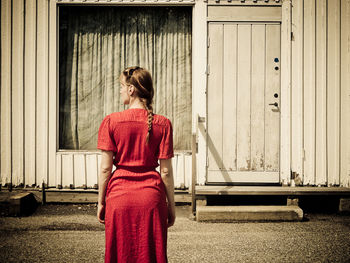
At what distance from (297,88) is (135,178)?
15.5 ft

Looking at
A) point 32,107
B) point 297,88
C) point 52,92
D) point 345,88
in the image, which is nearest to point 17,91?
point 32,107

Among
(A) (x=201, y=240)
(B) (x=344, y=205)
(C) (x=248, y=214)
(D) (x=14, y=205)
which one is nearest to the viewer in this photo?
(A) (x=201, y=240)

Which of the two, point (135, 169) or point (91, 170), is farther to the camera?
point (91, 170)

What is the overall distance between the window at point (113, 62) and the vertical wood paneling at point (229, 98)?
0.72m

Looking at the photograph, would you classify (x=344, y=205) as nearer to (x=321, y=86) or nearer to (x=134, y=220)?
(x=321, y=86)

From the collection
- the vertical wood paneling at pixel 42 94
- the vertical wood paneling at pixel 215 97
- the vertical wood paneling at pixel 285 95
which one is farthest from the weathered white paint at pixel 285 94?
the vertical wood paneling at pixel 42 94

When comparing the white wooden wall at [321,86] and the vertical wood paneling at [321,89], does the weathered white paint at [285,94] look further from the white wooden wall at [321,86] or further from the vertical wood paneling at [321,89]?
the vertical wood paneling at [321,89]

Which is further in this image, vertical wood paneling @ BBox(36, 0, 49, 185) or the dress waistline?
vertical wood paneling @ BBox(36, 0, 49, 185)

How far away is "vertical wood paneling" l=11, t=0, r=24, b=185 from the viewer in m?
6.35

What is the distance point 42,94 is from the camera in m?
6.41

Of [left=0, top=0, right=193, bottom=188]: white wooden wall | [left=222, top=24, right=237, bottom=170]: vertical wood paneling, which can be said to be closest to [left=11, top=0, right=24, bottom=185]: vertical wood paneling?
[left=0, top=0, right=193, bottom=188]: white wooden wall

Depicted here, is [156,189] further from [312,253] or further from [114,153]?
[312,253]

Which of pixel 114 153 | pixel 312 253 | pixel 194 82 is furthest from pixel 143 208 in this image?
pixel 194 82

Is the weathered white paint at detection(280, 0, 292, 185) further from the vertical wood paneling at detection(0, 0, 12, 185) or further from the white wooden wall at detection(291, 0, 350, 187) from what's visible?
the vertical wood paneling at detection(0, 0, 12, 185)
